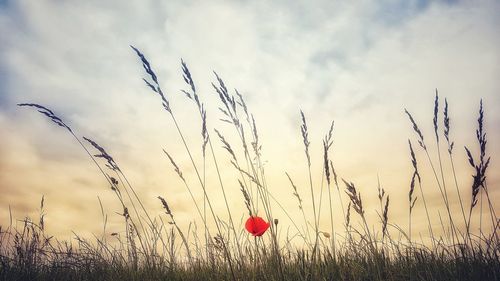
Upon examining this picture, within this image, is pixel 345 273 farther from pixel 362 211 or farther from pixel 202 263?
pixel 202 263

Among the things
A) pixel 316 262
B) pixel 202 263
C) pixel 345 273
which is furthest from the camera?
pixel 202 263

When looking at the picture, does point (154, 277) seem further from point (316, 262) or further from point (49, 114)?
point (49, 114)

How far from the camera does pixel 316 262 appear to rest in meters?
3.23

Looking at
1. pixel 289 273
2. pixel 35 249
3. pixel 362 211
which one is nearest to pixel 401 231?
pixel 362 211

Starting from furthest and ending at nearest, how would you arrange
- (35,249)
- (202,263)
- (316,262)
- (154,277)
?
(35,249), (202,263), (154,277), (316,262)

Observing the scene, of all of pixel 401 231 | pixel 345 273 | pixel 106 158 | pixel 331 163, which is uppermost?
pixel 106 158

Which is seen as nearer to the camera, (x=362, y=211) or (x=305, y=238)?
(x=362, y=211)

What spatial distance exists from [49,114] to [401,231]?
3497 millimetres

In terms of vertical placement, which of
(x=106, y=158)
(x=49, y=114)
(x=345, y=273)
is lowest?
(x=345, y=273)

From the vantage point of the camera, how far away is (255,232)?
3.35 metres

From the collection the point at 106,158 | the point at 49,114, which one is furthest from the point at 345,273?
the point at 49,114

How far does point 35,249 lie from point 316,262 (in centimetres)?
342

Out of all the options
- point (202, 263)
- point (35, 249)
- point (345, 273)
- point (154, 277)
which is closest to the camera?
point (345, 273)

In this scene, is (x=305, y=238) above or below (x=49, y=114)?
below
